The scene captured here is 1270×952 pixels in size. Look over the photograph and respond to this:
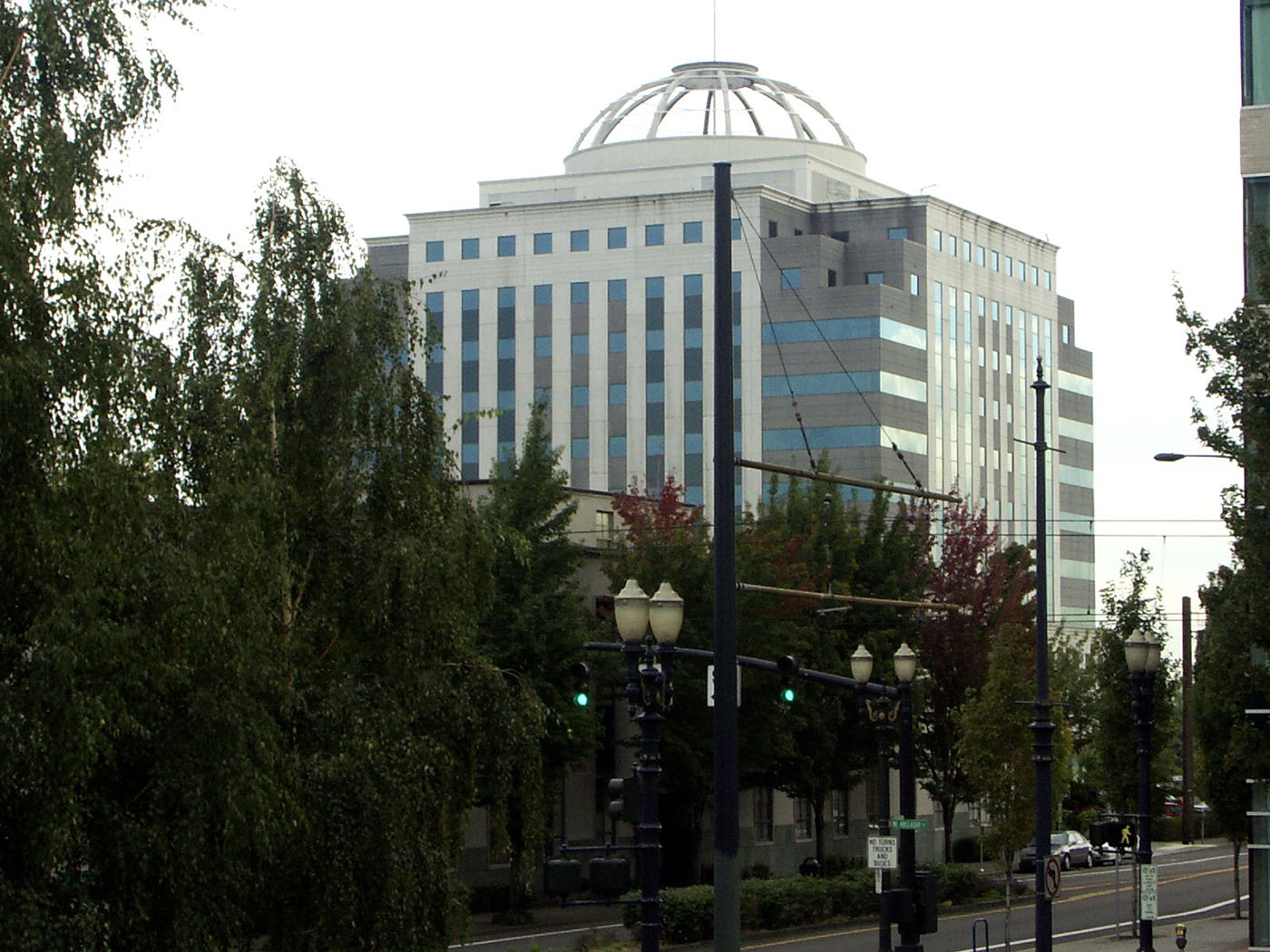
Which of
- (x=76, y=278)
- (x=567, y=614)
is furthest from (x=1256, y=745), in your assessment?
(x=567, y=614)

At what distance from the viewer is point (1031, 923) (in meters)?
46.1

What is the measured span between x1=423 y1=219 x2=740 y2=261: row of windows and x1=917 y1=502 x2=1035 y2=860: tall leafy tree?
49.6 metres

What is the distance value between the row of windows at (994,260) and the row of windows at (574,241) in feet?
42.2

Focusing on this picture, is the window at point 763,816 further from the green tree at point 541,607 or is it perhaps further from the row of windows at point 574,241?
the row of windows at point 574,241

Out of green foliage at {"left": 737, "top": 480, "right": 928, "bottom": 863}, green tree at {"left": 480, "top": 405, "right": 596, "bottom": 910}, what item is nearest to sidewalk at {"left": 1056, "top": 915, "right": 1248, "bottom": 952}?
green foliage at {"left": 737, "top": 480, "right": 928, "bottom": 863}

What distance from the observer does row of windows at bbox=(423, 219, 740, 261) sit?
357 ft

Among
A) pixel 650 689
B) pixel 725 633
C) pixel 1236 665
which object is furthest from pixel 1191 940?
pixel 725 633

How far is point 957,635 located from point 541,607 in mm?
16158

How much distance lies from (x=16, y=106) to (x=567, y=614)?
2982cm

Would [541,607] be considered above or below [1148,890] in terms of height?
above

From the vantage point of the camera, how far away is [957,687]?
56.7 meters

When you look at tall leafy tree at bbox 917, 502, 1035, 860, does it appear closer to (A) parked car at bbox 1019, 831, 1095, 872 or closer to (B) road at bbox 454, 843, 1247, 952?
(B) road at bbox 454, 843, 1247, 952

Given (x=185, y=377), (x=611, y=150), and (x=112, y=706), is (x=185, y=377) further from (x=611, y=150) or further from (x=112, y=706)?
(x=611, y=150)

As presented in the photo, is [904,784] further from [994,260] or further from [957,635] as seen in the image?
[994,260]
